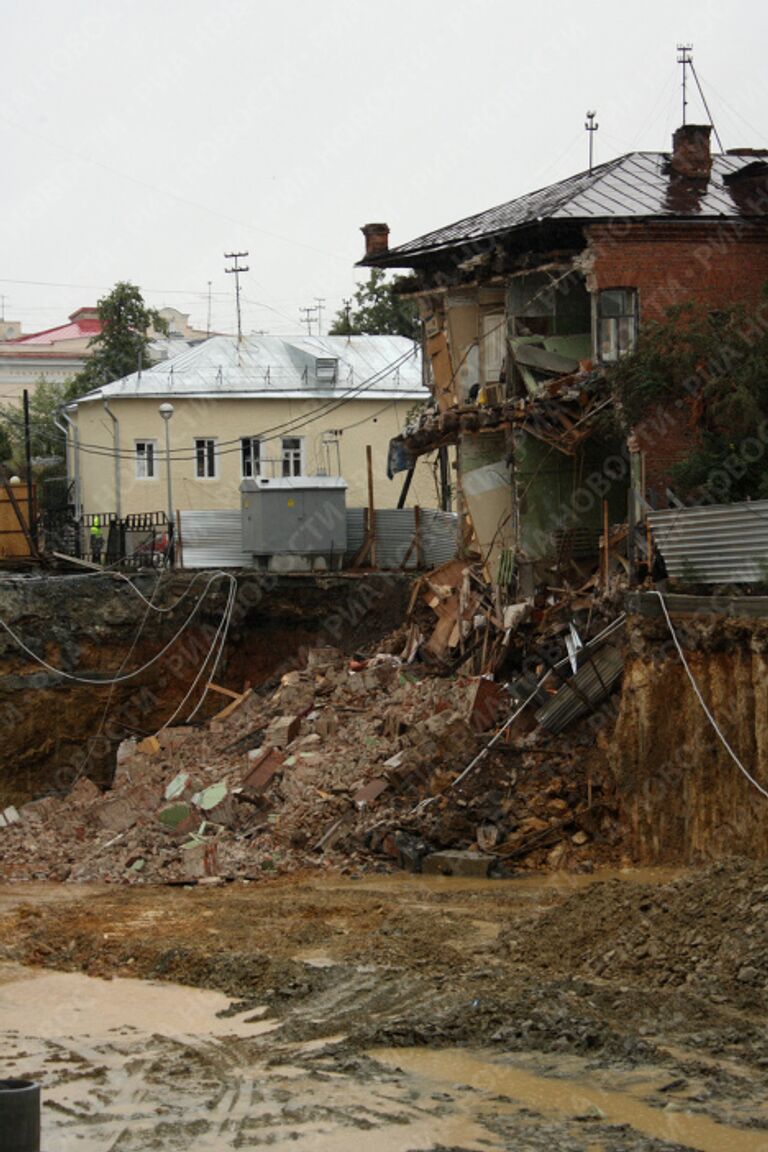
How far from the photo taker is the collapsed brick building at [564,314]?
25609mm

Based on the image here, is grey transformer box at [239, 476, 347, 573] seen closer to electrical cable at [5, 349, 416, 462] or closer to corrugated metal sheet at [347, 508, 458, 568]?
corrugated metal sheet at [347, 508, 458, 568]

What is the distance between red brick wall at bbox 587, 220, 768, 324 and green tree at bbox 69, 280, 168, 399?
33463mm

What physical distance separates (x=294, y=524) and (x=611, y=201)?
10411mm

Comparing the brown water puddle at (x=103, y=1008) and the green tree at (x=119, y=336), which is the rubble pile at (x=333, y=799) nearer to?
the brown water puddle at (x=103, y=1008)

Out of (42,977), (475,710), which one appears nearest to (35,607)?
(475,710)

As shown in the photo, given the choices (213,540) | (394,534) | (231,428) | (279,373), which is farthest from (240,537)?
(279,373)

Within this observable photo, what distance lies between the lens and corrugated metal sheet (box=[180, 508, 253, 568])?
112 ft

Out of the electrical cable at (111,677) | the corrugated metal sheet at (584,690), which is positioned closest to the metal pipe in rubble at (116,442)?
the electrical cable at (111,677)

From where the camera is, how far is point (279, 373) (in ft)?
146

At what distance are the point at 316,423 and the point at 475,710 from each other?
2259 centimetres

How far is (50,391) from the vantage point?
7100 centimetres

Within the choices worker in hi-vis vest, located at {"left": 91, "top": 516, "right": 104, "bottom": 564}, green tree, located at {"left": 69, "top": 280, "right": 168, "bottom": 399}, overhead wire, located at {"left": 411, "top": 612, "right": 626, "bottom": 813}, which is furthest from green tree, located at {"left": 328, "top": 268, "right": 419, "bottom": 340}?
overhead wire, located at {"left": 411, "top": 612, "right": 626, "bottom": 813}

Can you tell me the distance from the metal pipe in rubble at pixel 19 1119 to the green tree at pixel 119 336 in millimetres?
48991

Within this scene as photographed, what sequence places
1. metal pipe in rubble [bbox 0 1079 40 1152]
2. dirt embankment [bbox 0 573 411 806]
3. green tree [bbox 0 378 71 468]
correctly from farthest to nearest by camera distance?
1. green tree [bbox 0 378 71 468]
2. dirt embankment [bbox 0 573 411 806]
3. metal pipe in rubble [bbox 0 1079 40 1152]
